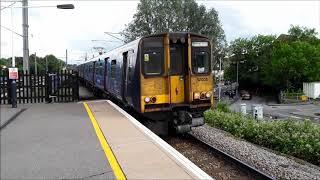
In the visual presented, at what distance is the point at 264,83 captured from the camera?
89375mm

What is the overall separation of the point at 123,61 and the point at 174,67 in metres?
2.94

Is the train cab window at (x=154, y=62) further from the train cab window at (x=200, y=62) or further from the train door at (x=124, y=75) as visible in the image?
the train door at (x=124, y=75)

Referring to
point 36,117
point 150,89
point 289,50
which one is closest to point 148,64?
point 150,89

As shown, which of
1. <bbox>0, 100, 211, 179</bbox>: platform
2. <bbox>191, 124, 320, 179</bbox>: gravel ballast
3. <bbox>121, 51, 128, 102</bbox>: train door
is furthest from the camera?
<bbox>121, 51, 128, 102</bbox>: train door

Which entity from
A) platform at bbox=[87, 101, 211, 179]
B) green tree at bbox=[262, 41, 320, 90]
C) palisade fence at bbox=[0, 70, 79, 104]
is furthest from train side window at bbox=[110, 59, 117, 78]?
green tree at bbox=[262, 41, 320, 90]

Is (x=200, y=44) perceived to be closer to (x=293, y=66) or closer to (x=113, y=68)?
(x=113, y=68)

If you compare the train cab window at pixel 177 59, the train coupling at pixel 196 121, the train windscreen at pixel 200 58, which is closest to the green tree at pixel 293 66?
the train coupling at pixel 196 121

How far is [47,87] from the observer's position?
67.5ft

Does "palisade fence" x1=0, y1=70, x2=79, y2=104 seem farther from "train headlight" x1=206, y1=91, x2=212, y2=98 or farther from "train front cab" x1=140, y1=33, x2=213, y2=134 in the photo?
"train headlight" x1=206, y1=91, x2=212, y2=98

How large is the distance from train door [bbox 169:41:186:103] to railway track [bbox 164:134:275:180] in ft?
4.39

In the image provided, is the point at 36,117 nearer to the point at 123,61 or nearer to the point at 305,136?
the point at 123,61

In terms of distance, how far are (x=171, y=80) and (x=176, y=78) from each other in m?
0.21

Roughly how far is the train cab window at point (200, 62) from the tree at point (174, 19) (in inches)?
1864

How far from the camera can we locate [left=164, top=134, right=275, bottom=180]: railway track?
10.2 m
